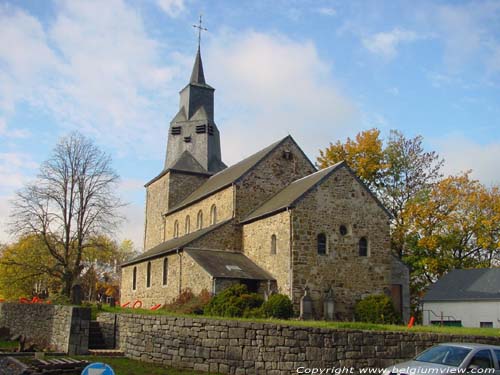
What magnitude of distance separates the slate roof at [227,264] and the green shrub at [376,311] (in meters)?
4.44

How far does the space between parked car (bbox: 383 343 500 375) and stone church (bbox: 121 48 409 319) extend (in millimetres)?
13295

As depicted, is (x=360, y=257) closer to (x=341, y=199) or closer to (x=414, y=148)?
(x=341, y=199)

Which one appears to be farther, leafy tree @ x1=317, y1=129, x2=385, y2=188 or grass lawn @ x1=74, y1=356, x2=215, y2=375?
leafy tree @ x1=317, y1=129, x2=385, y2=188

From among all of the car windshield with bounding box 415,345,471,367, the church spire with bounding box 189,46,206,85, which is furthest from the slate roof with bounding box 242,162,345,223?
the church spire with bounding box 189,46,206,85

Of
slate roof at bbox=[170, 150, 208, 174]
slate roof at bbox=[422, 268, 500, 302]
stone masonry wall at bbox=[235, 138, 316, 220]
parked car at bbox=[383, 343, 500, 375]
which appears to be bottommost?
parked car at bbox=[383, 343, 500, 375]

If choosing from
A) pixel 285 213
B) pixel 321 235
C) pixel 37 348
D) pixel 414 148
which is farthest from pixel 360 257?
pixel 414 148

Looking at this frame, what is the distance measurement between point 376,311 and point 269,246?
6.10m

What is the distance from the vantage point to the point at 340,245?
2677 cm

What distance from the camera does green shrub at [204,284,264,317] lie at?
2231 cm

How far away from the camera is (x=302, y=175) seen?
32906 mm

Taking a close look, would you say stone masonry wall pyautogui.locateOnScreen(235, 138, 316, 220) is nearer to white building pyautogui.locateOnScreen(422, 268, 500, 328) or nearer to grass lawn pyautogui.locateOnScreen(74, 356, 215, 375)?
white building pyautogui.locateOnScreen(422, 268, 500, 328)

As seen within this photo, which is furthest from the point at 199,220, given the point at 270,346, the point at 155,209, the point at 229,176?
the point at 270,346

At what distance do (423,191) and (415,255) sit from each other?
479 cm

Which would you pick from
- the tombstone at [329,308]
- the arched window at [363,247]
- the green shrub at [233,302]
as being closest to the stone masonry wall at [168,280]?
the green shrub at [233,302]
